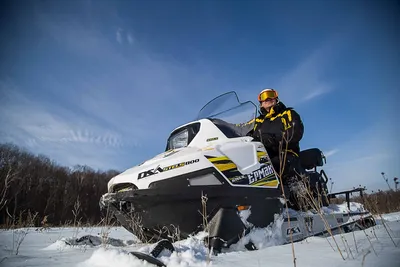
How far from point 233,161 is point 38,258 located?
2410mm

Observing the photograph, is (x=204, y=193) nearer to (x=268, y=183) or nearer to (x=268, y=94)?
(x=268, y=183)

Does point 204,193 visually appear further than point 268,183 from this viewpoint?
No

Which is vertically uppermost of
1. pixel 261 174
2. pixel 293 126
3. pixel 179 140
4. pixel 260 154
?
pixel 293 126

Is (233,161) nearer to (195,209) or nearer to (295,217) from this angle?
(195,209)

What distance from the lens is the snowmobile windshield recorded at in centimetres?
402

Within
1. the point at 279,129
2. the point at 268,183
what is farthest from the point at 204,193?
the point at 279,129

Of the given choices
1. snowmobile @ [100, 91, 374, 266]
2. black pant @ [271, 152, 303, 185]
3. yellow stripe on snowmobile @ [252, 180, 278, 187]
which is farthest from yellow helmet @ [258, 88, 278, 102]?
Answer: yellow stripe on snowmobile @ [252, 180, 278, 187]

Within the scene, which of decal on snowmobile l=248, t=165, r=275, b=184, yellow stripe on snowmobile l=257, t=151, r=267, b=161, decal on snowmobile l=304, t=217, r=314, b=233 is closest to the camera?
decal on snowmobile l=248, t=165, r=275, b=184

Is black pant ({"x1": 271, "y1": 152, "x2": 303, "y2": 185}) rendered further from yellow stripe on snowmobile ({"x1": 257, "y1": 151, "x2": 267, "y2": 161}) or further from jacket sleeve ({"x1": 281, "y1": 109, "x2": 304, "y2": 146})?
yellow stripe on snowmobile ({"x1": 257, "y1": 151, "x2": 267, "y2": 161})

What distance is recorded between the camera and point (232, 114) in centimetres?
429

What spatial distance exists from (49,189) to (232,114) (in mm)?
37572

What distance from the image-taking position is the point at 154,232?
315cm

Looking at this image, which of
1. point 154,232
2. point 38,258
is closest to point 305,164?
point 154,232

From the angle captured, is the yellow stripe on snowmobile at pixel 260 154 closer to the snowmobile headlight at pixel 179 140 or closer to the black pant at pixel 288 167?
the black pant at pixel 288 167
